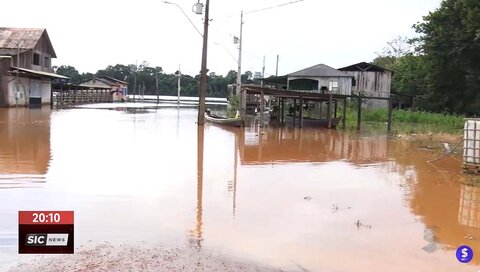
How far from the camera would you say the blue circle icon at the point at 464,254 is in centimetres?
586

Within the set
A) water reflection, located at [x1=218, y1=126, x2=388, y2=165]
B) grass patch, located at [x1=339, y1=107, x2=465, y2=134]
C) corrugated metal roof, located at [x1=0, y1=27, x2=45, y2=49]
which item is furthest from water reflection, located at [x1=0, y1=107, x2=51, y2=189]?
grass patch, located at [x1=339, y1=107, x2=465, y2=134]

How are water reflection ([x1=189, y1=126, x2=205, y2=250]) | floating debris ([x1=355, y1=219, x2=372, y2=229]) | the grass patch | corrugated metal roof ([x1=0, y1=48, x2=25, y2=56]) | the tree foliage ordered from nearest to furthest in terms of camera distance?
water reflection ([x1=189, y1=126, x2=205, y2=250])
floating debris ([x1=355, y1=219, x2=372, y2=229])
the grass patch
corrugated metal roof ([x1=0, y1=48, x2=25, y2=56])
the tree foliage

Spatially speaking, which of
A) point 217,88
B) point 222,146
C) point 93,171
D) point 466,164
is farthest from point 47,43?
point 217,88

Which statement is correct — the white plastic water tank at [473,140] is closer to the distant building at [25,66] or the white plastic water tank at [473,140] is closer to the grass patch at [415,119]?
the grass patch at [415,119]

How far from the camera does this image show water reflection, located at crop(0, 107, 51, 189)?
10.1 m

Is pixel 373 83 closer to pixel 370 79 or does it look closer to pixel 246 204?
pixel 370 79

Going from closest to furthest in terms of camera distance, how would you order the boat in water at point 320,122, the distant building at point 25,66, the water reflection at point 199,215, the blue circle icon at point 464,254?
the blue circle icon at point 464,254, the water reflection at point 199,215, the boat in water at point 320,122, the distant building at point 25,66

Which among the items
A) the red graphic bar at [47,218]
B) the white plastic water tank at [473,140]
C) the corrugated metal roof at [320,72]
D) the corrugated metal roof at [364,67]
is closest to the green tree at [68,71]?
the corrugated metal roof at [320,72]

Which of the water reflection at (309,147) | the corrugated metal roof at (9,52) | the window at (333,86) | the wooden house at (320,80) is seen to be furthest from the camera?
the wooden house at (320,80)

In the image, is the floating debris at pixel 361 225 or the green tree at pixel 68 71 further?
the green tree at pixel 68 71

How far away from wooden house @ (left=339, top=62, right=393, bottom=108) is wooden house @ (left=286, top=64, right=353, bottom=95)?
8.86 feet

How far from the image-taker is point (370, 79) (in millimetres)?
43562

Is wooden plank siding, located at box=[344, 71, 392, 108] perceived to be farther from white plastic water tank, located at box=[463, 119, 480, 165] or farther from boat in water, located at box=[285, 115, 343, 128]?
white plastic water tank, located at box=[463, 119, 480, 165]

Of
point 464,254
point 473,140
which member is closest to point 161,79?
point 473,140
